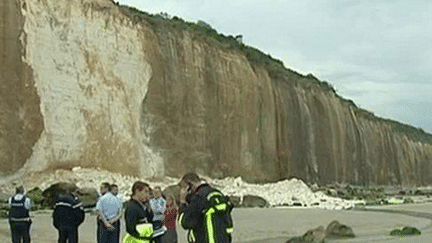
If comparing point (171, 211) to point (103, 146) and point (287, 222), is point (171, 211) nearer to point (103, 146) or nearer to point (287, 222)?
point (287, 222)

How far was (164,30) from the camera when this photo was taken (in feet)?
113

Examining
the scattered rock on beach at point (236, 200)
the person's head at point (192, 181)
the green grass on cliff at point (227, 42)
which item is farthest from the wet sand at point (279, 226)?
the green grass on cliff at point (227, 42)

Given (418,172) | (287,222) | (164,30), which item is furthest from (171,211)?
(418,172)

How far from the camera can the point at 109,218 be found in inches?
342

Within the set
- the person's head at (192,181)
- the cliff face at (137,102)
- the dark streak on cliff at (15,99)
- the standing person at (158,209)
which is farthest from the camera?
the cliff face at (137,102)

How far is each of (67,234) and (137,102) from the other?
69.9 ft

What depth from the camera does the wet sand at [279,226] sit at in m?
13.9

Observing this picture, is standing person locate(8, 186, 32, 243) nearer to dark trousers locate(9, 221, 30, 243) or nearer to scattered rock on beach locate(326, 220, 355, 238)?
dark trousers locate(9, 221, 30, 243)

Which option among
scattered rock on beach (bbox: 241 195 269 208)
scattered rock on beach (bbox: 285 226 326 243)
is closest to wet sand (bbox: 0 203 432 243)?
scattered rock on beach (bbox: 285 226 326 243)

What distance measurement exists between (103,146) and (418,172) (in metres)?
66.0

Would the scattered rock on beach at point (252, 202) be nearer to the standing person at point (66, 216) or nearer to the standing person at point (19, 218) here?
the standing person at point (19, 218)

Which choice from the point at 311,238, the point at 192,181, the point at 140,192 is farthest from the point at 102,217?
the point at 311,238

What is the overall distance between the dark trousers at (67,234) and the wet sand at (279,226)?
138 inches

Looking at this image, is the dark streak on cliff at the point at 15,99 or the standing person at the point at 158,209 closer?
the standing person at the point at 158,209
